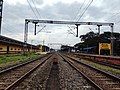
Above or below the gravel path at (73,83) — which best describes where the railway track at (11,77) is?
above

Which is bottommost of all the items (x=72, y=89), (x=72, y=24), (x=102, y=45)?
(x=72, y=89)

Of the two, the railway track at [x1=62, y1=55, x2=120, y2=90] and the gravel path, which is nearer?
the gravel path

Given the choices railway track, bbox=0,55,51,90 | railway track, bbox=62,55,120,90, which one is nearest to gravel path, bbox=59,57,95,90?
railway track, bbox=62,55,120,90

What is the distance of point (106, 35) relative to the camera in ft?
378

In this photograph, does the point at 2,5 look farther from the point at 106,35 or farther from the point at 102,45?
the point at 106,35

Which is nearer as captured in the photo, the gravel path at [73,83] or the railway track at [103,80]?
the gravel path at [73,83]

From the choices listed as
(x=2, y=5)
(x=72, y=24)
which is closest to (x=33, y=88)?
(x=2, y=5)

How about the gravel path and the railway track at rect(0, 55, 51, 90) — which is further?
the railway track at rect(0, 55, 51, 90)

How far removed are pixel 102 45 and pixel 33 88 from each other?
50.7 meters

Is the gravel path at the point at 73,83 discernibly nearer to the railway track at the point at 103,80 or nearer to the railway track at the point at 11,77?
the railway track at the point at 103,80

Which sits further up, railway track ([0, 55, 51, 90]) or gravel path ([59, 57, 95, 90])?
railway track ([0, 55, 51, 90])

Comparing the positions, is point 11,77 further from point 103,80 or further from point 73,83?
point 103,80

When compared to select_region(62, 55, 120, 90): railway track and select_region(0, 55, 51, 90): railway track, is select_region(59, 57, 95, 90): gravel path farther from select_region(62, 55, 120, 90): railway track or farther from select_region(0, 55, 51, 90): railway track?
select_region(0, 55, 51, 90): railway track

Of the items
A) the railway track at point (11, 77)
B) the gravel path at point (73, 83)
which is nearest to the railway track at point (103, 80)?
the gravel path at point (73, 83)
